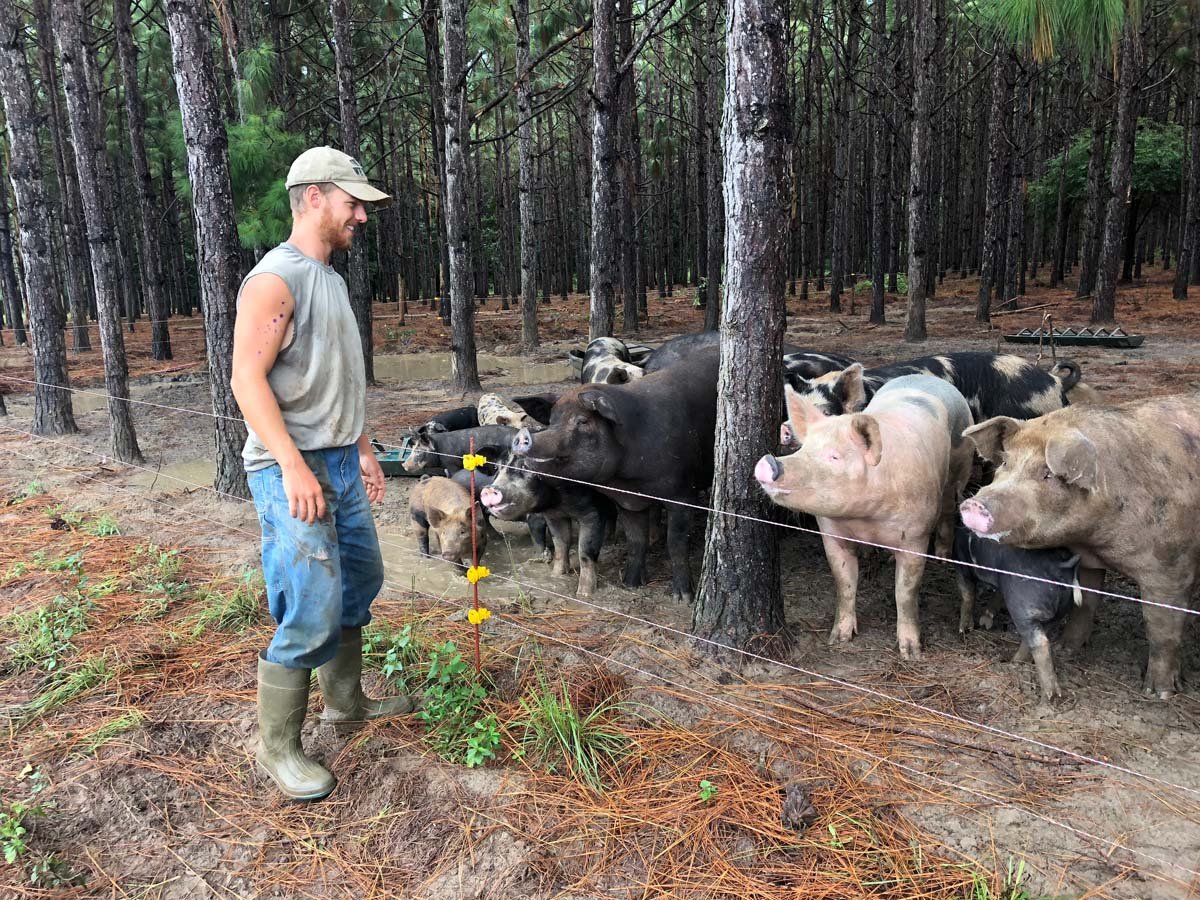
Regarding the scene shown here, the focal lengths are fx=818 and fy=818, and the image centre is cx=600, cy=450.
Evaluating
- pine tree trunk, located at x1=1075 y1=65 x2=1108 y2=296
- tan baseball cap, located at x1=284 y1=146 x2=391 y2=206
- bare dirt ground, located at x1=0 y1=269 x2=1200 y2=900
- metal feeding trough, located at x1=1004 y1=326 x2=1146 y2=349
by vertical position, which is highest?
pine tree trunk, located at x1=1075 y1=65 x2=1108 y2=296

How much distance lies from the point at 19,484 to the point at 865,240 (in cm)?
3612

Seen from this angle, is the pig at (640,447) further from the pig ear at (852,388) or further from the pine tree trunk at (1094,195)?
the pine tree trunk at (1094,195)

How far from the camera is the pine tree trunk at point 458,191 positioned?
11.1m

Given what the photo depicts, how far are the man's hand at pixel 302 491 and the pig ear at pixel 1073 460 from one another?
3015 mm

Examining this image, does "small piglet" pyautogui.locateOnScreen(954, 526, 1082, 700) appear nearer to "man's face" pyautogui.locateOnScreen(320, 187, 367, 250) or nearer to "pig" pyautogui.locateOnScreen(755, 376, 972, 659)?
"pig" pyautogui.locateOnScreen(755, 376, 972, 659)

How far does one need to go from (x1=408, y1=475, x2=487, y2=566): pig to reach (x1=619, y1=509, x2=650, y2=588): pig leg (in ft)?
3.85

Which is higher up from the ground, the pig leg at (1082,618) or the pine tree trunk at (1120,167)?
the pine tree trunk at (1120,167)

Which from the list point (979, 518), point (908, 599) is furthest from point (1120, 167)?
point (979, 518)

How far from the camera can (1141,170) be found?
74.8 ft

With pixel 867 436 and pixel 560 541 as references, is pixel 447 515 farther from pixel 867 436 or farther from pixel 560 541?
pixel 867 436

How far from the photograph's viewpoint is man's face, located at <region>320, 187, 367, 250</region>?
299cm

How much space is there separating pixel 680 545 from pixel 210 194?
4.83 m

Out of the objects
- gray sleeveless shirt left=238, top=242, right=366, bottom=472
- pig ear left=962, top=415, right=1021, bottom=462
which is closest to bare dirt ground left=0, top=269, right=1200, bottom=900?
pig ear left=962, top=415, right=1021, bottom=462

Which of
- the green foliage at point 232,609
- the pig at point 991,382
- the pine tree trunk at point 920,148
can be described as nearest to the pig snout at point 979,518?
the pig at point 991,382
